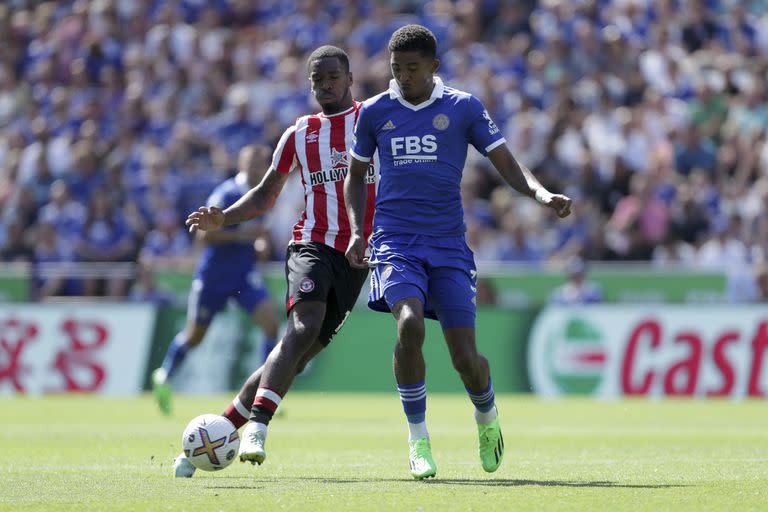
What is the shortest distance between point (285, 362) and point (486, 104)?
45.0ft

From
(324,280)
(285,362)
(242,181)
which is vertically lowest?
(285,362)

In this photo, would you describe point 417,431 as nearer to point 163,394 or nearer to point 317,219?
point 317,219

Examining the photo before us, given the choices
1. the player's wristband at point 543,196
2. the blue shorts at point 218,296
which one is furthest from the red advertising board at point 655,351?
the player's wristband at point 543,196

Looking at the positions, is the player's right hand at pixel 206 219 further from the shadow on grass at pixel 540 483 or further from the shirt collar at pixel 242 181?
the shirt collar at pixel 242 181

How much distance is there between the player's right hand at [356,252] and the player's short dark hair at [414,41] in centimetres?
117

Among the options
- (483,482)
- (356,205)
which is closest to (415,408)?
(483,482)

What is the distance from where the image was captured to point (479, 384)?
335 inches

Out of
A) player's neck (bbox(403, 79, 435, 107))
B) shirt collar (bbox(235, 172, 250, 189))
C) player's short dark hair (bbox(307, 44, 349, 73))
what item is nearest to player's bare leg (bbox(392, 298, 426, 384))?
player's neck (bbox(403, 79, 435, 107))

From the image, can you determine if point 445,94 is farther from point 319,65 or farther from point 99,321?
point 99,321

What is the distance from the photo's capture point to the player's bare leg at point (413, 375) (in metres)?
8.11

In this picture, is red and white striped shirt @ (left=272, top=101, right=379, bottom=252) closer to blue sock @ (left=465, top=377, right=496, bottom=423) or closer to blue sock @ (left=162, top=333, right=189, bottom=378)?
blue sock @ (left=465, top=377, right=496, bottom=423)

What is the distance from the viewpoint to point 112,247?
21234 mm

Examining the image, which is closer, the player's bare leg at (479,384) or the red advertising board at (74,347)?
the player's bare leg at (479,384)

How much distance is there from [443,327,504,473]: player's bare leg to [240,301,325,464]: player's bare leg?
2.87 feet
